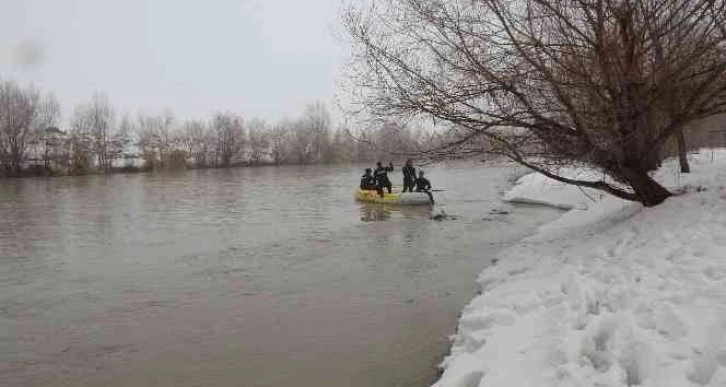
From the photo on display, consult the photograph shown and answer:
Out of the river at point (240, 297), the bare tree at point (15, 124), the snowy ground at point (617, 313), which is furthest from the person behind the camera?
the bare tree at point (15, 124)

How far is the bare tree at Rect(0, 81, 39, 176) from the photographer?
2205 inches

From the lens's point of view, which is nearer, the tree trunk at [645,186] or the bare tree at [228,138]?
the tree trunk at [645,186]

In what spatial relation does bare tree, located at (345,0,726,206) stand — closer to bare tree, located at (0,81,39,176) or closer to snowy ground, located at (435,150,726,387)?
snowy ground, located at (435,150,726,387)

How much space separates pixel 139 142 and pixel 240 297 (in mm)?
68923

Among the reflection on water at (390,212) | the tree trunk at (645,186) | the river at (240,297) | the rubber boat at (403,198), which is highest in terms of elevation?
the tree trunk at (645,186)

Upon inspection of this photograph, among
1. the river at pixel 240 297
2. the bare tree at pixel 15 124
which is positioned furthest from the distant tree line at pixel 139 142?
the river at pixel 240 297

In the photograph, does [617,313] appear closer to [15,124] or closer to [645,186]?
[645,186]

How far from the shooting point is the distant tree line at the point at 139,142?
58000mm

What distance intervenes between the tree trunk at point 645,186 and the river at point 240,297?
282 centimetres

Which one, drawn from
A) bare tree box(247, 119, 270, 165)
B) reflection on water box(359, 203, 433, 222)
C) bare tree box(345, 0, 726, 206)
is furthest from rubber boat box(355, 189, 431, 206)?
bare tree box(247, 119, 270, 165)

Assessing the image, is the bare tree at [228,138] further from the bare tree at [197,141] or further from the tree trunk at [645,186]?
the tree trunk at [645,186]

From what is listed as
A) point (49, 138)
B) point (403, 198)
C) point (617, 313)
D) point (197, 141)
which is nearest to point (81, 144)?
point (49, 138)

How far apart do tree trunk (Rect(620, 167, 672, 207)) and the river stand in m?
2.82

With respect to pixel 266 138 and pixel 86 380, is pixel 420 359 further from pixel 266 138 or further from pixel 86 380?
pixel 266 138
